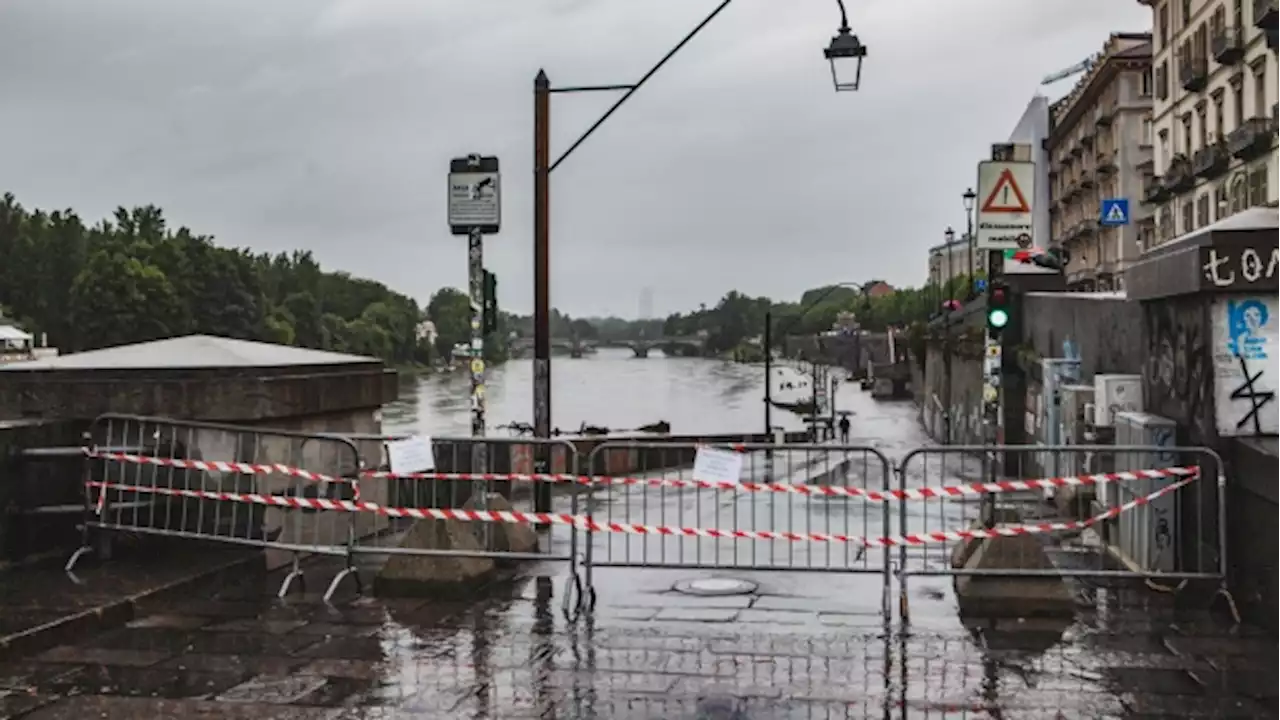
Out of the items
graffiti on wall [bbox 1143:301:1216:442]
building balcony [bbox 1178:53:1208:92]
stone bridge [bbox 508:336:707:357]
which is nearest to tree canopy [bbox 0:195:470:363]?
stone bridge [bbox 508:336:707:357]

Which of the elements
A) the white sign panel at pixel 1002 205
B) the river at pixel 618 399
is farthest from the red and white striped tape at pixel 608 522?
the river at pixel 618 399

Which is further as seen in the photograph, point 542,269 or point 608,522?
point 542,269

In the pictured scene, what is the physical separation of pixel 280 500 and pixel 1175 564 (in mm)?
6083

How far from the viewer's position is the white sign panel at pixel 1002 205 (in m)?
12.5

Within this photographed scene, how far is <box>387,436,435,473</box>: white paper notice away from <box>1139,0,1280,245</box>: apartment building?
124ft

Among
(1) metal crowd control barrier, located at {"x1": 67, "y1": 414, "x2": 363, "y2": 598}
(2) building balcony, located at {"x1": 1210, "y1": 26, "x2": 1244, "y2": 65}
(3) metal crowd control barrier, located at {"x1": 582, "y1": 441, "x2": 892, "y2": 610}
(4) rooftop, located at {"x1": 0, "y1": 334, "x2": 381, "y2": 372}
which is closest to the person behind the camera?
(3) metal crowd control barrier, located at {"x1": 582, "y1": 441, "x2": 892, "y2": 610}

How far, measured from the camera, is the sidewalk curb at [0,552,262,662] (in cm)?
717

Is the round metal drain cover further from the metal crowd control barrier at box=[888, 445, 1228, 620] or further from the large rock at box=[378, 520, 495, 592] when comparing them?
the large rock at box=[378, 520, 495, 592]

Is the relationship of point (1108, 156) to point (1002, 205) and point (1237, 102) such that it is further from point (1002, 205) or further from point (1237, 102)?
point (1002, 205)

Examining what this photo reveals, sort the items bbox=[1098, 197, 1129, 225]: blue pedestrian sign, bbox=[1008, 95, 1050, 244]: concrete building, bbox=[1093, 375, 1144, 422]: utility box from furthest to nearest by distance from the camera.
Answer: bbox=[1008, 95, 1050, 244]: concrete building
bbox=[1098, 197, 1129, 225]: blue pedestrian sign
bbox=[1093, 375, 1144, 422]: utility box

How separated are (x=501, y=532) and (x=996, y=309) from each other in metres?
6.16

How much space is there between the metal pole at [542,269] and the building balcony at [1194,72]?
49412 mm

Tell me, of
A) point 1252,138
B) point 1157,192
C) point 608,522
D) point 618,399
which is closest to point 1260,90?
point 1252,138

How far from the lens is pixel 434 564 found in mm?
9039
